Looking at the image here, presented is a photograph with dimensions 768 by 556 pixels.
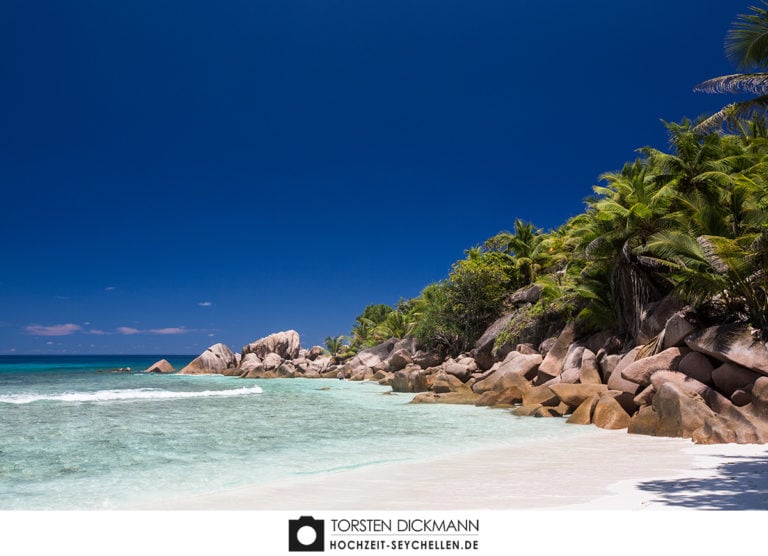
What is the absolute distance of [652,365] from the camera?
14.1m

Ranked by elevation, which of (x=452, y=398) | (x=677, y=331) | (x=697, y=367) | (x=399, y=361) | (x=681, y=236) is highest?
(x=681, y=236)

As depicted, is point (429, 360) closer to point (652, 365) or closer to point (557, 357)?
point (557, 357)

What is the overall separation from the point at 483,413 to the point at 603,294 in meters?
7.42

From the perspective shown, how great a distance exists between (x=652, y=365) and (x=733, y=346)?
2308mm

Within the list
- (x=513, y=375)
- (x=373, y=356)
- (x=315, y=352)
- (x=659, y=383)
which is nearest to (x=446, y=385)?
(x=513, y=375)

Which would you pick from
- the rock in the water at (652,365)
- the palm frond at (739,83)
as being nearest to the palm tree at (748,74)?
the palm frond at (739,83)

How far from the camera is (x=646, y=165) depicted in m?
22.8

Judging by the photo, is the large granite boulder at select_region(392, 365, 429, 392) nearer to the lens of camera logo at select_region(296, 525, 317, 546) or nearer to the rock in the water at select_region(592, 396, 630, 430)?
the rock in the water at select_region(592, 396, 630, 430)

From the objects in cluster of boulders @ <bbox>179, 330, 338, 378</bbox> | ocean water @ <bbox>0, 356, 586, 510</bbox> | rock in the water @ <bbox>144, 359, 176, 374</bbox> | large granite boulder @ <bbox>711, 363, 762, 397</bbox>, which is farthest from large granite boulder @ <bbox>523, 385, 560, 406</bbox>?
rock in the water @ <bbox>144, 359, 176, 374</bbox>

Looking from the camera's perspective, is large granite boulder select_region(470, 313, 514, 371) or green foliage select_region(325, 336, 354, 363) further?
green foliage select_region(325, 336, 354, 363)

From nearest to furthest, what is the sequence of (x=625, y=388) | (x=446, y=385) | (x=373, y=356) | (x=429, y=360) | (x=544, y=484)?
(x=544, y=484) → (x=625, y=388) → (x=446, y=385) → (x=429, y=360) → (x=373, y=356)

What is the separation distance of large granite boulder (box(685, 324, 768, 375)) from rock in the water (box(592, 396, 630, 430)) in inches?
90.5

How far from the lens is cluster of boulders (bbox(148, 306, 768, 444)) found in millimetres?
11141

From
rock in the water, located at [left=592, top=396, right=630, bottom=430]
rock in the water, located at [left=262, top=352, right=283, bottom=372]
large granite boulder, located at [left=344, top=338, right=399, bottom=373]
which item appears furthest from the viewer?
rock in the water, located at [left=262, top=352, right=283, bottom=372]
